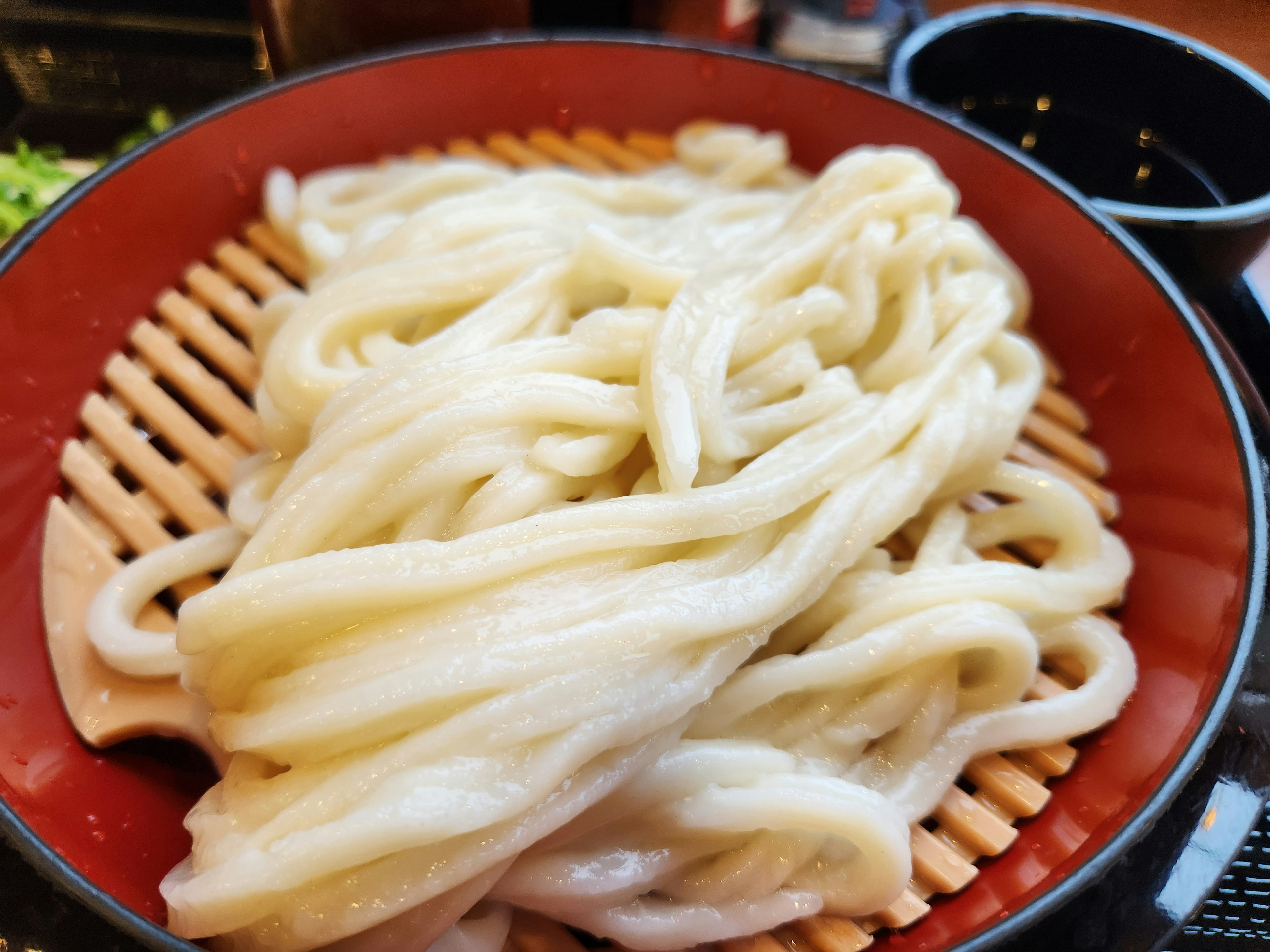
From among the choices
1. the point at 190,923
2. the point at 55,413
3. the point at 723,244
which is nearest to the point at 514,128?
the point at 723,244

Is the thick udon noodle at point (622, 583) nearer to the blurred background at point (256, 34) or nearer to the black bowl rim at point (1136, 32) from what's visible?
the black bowl rim at point (1136, 32)

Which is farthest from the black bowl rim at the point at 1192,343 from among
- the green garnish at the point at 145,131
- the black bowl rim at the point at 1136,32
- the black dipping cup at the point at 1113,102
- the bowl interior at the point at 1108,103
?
the green garnish at the point at 145,131

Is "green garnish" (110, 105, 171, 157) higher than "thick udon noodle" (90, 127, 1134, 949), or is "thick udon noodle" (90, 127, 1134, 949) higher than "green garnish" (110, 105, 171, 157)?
"green garnish" (110, 105, 171, 157)

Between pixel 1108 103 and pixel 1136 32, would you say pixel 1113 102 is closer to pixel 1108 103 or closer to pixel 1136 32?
pixel 1108 103

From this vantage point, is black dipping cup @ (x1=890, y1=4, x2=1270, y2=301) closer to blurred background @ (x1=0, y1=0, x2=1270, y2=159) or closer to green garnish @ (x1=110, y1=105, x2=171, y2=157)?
blurred background @ (x1=0, y1=0, x2=1270, y2=159)

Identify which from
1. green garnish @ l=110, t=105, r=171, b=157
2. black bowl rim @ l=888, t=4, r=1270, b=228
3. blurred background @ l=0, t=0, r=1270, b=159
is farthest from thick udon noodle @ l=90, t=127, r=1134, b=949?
green garnish @ l=110, t=105, r=171, b=157

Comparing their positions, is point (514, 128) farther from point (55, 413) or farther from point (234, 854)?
point (234, 854)
